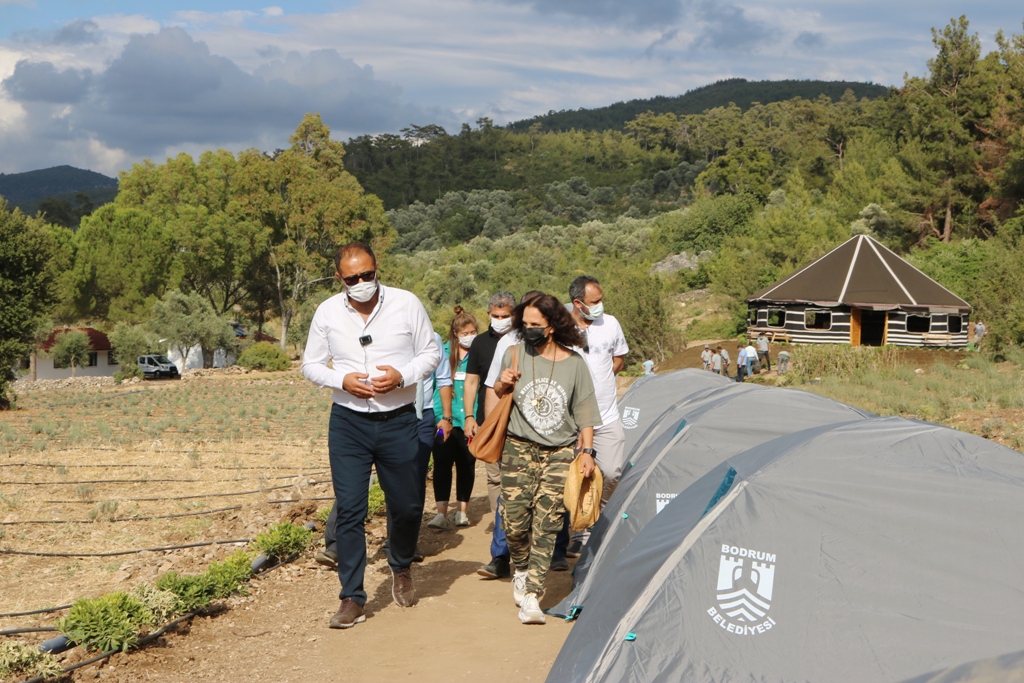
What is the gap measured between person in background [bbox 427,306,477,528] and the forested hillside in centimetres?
1896

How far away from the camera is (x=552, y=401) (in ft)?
17.9

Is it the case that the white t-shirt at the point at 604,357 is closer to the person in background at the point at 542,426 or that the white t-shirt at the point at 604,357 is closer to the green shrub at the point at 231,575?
the person in background at the point at 542,426

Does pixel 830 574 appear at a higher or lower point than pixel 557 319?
lower

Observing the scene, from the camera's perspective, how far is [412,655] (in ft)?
16.4

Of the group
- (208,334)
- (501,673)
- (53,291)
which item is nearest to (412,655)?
(501,673)

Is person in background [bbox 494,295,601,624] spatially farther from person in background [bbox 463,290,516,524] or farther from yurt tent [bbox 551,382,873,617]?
person in background [bbox 463,290,516,524]

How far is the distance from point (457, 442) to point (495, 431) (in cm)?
222

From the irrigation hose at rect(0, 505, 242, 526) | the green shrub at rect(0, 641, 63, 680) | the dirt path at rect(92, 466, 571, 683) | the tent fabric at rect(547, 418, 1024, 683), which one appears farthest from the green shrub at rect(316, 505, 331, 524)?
the tent fabric at rect(547, 418, 1024, 683)

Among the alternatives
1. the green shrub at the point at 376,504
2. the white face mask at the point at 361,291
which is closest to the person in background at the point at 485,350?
the white face mask at the point at 361,291

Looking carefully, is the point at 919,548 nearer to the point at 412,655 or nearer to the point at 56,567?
the point at 412,655

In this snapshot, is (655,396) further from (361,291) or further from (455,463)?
(361,291)

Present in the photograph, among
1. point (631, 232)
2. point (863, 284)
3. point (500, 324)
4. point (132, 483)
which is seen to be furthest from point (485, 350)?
point (631, 232)

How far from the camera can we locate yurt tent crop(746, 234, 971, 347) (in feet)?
115

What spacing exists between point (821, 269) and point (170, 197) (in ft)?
137
